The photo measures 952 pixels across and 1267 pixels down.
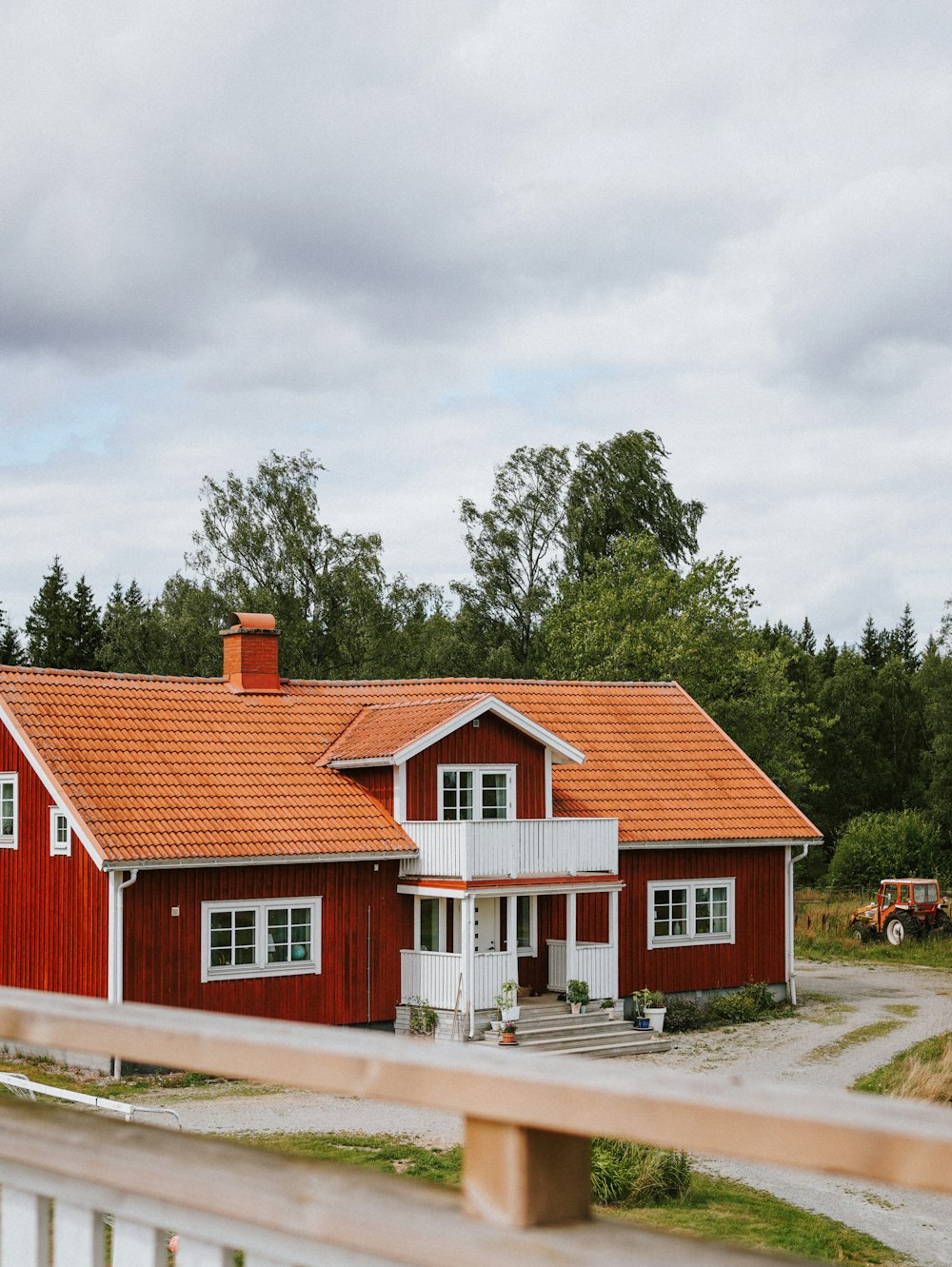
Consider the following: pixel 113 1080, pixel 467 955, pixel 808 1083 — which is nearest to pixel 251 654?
pixel 467 955

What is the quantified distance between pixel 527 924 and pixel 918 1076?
772cm

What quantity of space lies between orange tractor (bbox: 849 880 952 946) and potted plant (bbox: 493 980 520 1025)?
641 inches

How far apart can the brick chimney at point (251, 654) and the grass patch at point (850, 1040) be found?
10.9 metres

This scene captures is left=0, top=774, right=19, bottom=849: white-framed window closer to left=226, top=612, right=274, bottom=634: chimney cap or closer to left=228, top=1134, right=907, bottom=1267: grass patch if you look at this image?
left=226, top=612, right=274, bottom=634: chimney cap

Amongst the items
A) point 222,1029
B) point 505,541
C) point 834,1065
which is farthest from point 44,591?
point 222,1029

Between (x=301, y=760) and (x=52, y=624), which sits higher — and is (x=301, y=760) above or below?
below

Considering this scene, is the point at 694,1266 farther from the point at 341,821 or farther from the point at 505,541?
the point at 505,541

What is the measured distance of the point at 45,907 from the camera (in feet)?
70.8

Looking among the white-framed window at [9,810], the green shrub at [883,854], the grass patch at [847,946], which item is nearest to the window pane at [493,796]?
the white-framed window at [9,810]

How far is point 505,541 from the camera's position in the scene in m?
50.5

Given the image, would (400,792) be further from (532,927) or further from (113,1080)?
(113,1080)

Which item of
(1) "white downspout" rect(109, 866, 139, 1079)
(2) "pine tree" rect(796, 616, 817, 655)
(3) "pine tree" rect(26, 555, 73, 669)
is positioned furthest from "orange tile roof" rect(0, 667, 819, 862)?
(2) "pine tree" rect(796, 616, 817, 655)

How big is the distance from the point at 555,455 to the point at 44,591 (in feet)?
Answer: 74.9

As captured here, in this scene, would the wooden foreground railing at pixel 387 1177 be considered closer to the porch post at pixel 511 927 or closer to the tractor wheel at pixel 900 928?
the porch post at pixel 511 927
